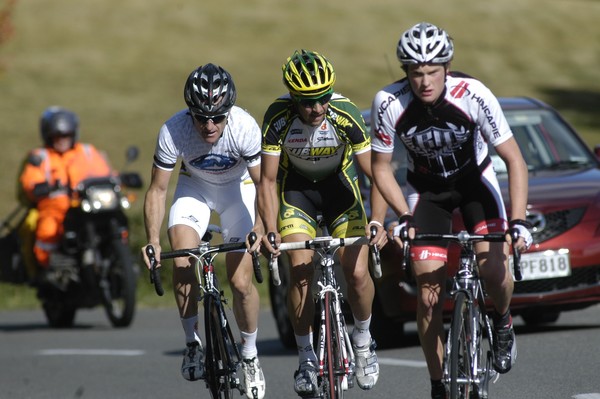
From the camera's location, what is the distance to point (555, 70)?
180 ft

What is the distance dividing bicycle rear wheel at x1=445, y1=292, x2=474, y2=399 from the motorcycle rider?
33.1 ft

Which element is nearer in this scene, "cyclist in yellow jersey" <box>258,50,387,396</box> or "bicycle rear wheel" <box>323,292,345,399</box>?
"bicycle rear wheel" <box>323,292,345,399</box>

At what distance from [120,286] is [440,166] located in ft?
27.5

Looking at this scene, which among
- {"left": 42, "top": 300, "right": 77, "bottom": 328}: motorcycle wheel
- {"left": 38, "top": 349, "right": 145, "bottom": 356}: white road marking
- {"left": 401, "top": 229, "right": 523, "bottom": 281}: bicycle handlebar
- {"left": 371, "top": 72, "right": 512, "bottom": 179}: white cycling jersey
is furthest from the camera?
{"left": 42, "top": 300, "right": 77, "bottom": 328}: motorcycle wheel

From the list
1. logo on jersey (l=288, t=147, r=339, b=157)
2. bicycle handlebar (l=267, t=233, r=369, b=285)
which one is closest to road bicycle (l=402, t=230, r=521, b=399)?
bicycle handlebar (l=267, t=233, r=369, b=285)

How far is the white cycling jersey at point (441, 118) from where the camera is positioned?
8.44 metres

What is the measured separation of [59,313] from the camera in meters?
18.0

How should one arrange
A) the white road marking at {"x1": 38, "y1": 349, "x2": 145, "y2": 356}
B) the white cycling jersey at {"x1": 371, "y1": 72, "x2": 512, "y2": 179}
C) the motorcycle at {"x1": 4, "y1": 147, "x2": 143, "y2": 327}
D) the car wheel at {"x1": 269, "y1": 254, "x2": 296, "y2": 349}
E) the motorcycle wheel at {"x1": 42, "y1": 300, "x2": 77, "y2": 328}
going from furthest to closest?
the motorcycle wheel at {"x1": 42, "y1": 300, "x2": 77, "y2": 328} → the motorcycle at {"x1": 4, "y1": 147, "x2": 143, "y2": 327} → the white road marking at {"x1": 38, "y1": 349, "x2": 145, "y2": 356} → the car wheel at {"x1": 269, "y1": 254, "x2": 296, "y2": 349} → the white cycling jersey at {"x1": 371, "y1": 72, "x2": 512, "y2": 179}

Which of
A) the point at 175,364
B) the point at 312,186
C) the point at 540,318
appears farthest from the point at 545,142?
the point at 312,186

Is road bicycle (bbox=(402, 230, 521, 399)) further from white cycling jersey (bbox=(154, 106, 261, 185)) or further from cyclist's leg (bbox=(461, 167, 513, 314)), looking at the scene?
white cycling jersey (bbox=(154, 106, 261, 185))

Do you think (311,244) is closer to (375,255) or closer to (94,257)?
(375,255)

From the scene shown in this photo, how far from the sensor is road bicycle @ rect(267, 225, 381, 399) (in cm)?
855

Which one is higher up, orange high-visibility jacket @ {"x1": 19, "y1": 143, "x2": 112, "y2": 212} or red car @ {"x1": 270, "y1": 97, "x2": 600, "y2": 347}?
orange high-visibility jacket @ {"x1": 19, "y1": 143, "x2": 112, "y2": 212}

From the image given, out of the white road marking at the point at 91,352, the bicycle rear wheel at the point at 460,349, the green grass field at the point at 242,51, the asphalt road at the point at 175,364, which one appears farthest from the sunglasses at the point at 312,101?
the green grass field at the point at 242,51
